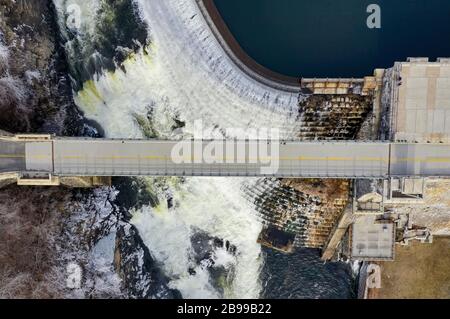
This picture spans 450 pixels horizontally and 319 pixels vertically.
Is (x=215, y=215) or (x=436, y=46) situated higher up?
(x=436, y=46)

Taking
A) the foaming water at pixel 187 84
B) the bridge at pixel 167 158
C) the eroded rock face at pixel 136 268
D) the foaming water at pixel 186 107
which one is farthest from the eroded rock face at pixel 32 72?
the eroded rock face at pixel 136 268

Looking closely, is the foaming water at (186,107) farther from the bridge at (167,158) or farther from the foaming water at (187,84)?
the bridge at (167,158)

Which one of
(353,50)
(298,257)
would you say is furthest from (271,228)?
(353,50)

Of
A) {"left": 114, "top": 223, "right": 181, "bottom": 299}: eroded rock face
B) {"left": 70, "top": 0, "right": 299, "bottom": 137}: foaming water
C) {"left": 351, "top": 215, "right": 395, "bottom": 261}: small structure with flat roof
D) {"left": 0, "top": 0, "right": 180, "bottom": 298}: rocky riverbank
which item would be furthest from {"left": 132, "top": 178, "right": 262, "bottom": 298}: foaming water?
{"left": 351, "top": 215, "right": 395, "bottom": 261}: small structure with flat roof

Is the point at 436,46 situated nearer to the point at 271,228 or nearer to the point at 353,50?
the point at 353,50

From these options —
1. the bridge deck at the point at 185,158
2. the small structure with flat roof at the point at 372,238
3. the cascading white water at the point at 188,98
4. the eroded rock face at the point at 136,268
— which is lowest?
the eroded rock face at the point at 136,268

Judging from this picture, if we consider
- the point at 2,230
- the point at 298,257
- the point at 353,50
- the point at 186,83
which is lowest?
the point at 298,257

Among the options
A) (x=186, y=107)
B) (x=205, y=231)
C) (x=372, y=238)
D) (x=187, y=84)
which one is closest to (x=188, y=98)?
(x=186, y=107)

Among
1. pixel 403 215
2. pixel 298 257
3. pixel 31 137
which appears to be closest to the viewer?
pixel 31 137
